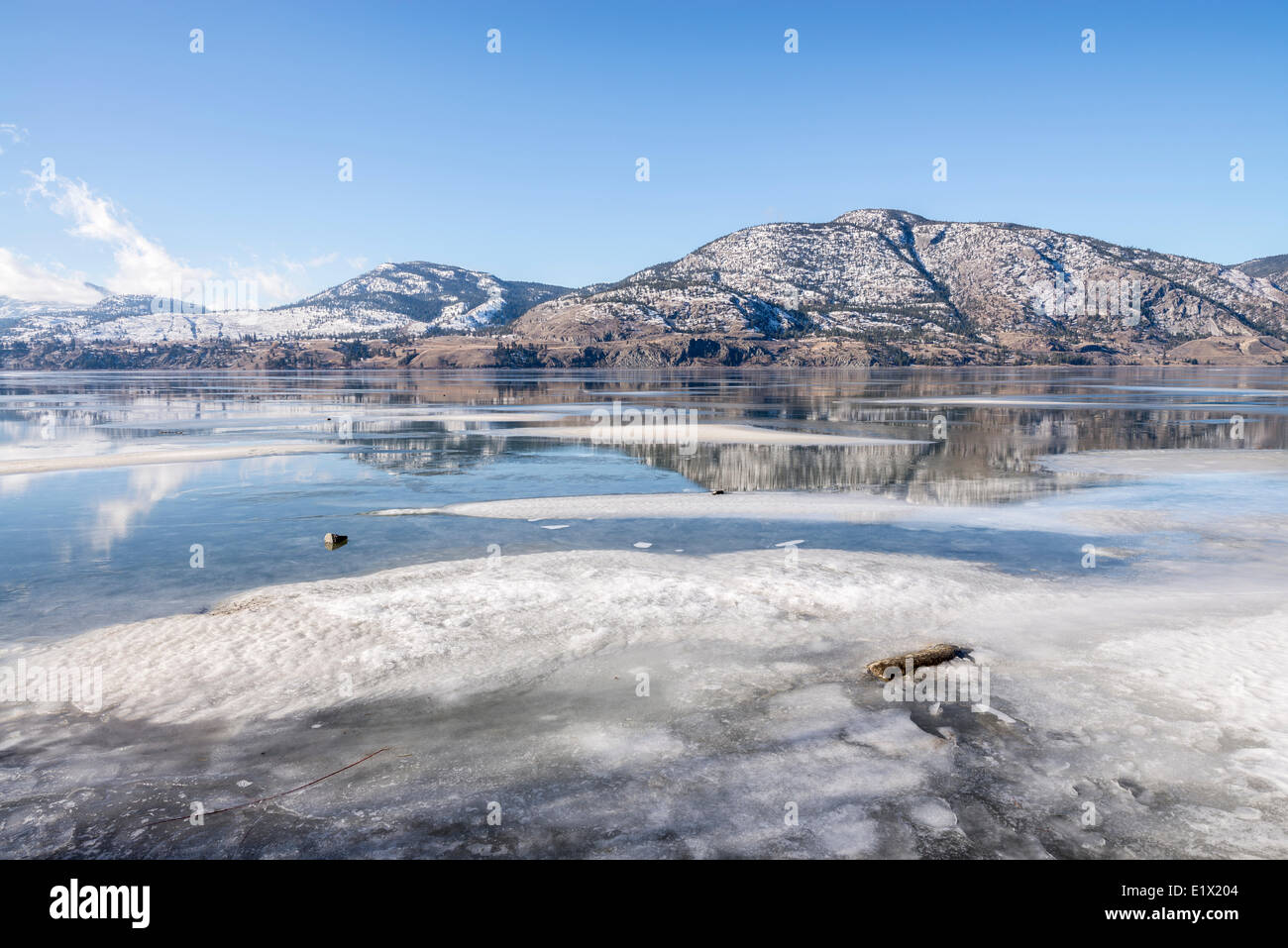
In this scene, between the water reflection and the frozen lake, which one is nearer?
the frozen lake

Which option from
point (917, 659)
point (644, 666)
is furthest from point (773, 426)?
point (644, 666)

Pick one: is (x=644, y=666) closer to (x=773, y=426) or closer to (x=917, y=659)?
(x=917, y=659)

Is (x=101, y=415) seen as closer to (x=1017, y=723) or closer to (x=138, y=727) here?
(x=138, y=727)

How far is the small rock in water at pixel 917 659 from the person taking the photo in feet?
37.8

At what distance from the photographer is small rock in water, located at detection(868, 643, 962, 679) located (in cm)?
1152

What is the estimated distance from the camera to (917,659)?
38.4ft

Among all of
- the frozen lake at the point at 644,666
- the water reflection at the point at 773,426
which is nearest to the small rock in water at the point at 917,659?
the frozen lake at the point at 644,666

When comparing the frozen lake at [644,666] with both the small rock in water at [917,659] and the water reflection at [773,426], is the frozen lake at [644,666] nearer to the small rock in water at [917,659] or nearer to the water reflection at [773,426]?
the small rock in water at [917,659]

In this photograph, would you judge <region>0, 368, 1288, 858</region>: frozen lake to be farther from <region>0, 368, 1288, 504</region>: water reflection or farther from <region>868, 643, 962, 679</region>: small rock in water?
<region>0, 368, 1288, 504</region>: water reflection

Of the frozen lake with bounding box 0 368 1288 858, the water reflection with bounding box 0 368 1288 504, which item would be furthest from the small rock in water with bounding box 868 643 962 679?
the water reflection with bounding box 0 368 1288 504

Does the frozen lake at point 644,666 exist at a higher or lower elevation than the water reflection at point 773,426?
lower

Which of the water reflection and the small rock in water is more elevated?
the water reflection

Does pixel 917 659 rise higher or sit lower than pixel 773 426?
lower

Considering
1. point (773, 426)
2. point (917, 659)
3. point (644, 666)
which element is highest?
point (773, 426)
